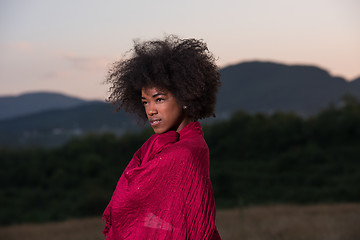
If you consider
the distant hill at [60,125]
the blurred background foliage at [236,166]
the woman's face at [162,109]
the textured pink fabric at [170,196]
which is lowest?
the blurred background foliage at [236,166]

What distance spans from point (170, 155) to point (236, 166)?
39.2 m

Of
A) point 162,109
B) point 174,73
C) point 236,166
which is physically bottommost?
point 236,166

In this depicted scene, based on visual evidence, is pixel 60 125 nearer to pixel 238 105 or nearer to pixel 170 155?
pixel 238 105

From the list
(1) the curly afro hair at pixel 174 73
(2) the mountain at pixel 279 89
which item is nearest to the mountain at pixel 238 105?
(2) the mountain at pixel 279 89

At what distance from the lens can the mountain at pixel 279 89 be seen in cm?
6028

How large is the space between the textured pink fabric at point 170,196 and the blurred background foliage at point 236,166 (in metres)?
28.3

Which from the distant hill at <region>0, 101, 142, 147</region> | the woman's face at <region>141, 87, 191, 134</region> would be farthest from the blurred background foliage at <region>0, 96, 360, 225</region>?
the woman's face at <region>141, 87, 191, 134</region>

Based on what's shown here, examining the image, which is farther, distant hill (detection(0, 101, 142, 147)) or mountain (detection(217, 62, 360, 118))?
mountain (detection(217, 62, 360, 118))

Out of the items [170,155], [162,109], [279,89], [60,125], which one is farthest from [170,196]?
[279,89]

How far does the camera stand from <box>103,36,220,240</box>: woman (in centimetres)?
273

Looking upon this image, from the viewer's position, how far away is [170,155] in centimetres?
273

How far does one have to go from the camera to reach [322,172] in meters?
37.6

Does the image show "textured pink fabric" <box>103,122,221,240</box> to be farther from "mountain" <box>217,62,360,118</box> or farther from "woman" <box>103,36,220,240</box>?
"mountain" <box>217,62,360,118</box>

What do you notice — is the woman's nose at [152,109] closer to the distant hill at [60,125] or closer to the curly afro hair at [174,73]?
the curly afro hair at [174,73]
